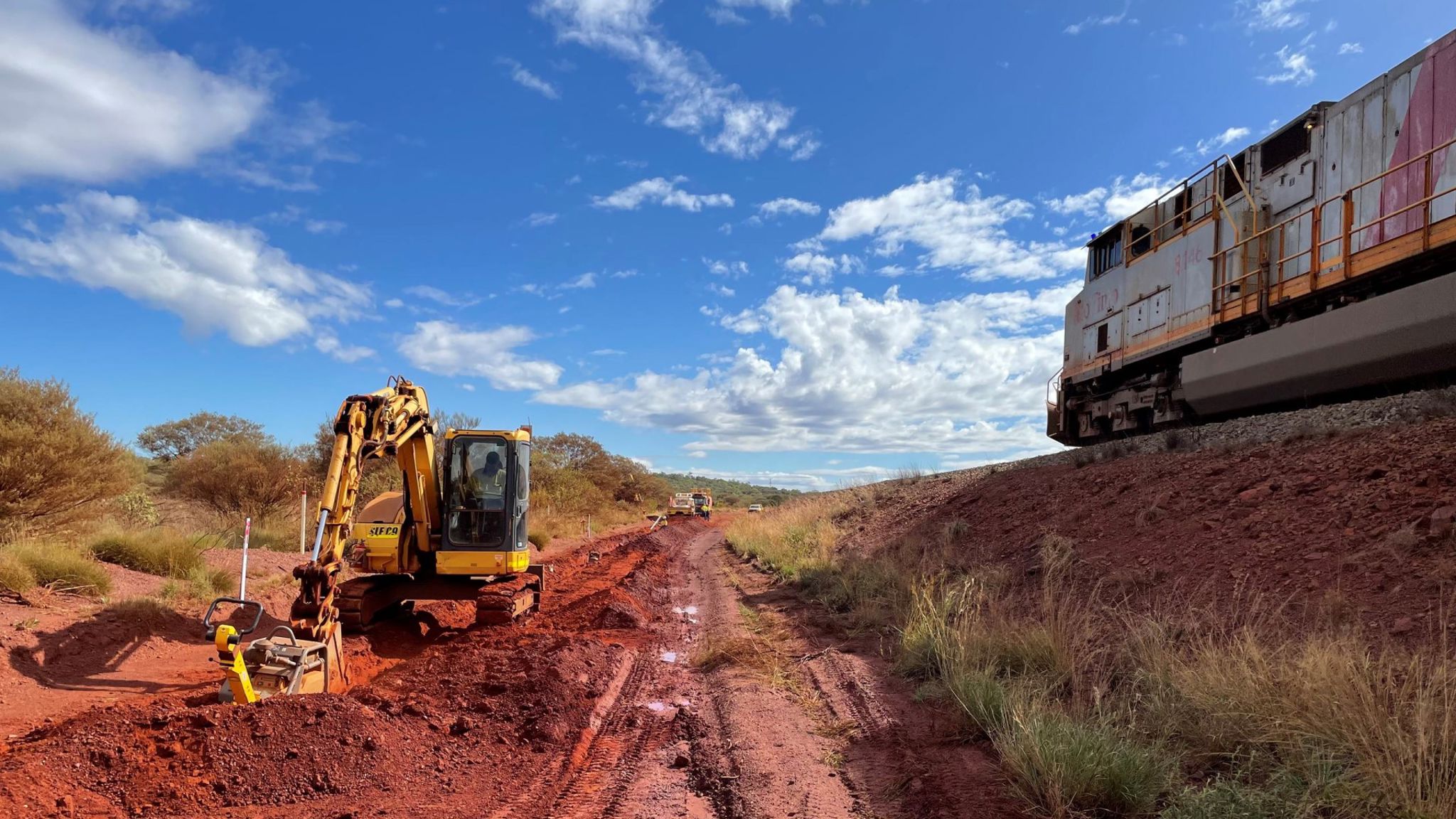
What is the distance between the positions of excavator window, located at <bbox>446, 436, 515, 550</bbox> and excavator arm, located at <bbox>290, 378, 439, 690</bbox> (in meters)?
0.34

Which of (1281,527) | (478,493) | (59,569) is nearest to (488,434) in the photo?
(478,493)

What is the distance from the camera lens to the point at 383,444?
8.49 metres

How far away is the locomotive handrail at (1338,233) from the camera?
8641 mm

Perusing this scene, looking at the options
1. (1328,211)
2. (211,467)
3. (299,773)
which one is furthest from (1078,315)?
(211,467)

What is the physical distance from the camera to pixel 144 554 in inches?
458

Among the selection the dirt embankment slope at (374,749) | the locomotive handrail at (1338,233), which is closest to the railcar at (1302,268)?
the locomotive handrail at (1338,233)

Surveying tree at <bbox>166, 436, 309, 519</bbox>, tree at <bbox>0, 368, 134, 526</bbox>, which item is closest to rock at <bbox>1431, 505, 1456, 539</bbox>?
tree at <bbox>0, 368, 134, 526</bbox>

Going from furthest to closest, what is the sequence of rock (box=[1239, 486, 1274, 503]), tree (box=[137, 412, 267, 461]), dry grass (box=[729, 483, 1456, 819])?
tree (box=[137, 412, 267, 461]) → rock (box=[1239, 486, 1274, 503]) → dry grass (box=[729, 483, 1456, 819])

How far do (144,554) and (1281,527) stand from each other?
15.5 metres

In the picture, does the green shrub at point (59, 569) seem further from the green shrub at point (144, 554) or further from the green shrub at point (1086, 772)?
the green shrub at point (1086, 772)

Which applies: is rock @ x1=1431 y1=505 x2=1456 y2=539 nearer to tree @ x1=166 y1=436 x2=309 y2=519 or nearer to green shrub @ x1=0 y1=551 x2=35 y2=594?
green shrub @ x1=0 y1=551 x2=35 y2=594

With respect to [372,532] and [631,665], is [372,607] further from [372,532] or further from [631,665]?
[631,665]

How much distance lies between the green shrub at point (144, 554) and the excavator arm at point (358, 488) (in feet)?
14.4

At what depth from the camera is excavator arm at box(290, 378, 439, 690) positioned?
701cm
